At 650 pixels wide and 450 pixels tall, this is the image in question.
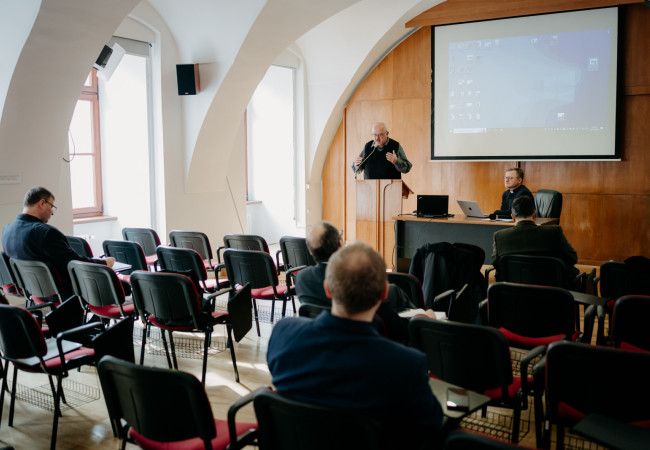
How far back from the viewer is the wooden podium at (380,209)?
24.2 feet

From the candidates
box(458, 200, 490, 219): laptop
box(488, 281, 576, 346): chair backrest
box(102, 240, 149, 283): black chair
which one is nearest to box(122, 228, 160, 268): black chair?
box(102, 240, 149, 283): black chair

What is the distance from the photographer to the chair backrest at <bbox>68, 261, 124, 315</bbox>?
161 inches

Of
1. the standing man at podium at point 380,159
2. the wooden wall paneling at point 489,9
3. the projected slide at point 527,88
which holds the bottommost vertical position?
the standing man at podium at point 380,159

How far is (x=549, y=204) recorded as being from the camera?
677cm

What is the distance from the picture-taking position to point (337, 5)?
708cm

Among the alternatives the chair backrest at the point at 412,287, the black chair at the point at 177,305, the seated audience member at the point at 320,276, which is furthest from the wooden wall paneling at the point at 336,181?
the seated audience member at the point at 320,276

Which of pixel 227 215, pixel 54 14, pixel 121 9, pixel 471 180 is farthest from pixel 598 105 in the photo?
pixel 54 14

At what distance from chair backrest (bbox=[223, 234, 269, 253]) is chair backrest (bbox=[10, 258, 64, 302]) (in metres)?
1.85

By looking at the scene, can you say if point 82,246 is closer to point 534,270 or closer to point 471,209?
point 534,270

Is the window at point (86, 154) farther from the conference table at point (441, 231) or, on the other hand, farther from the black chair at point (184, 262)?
the conference table at point (441, 231)

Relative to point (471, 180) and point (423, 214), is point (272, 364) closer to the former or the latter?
point (423, 214)

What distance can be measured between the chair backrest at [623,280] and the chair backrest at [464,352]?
178cm

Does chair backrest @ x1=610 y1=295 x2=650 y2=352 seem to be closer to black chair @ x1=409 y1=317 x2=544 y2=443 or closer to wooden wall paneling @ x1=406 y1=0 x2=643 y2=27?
black chair @ x1=409 y1=317 x2=544 y2=443

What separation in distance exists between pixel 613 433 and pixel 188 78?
6951 mm
